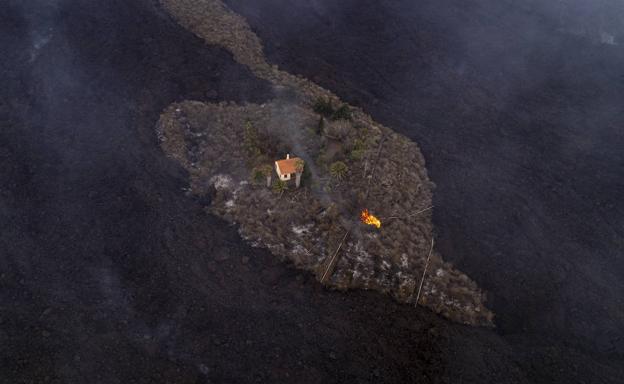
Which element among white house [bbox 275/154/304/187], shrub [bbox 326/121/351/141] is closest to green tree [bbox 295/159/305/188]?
white house [bbox 275/154/304/187]

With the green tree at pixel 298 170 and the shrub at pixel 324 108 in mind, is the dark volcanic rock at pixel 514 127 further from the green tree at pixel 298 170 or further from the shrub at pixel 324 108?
the green tree at pixel 298 170

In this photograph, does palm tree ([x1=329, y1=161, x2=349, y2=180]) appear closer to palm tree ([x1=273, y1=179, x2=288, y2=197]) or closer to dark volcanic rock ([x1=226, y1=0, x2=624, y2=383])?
palm tree ([x1=273, y1=179, x2=288, y2=197])

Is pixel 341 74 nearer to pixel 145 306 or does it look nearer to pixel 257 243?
pixel 257 243

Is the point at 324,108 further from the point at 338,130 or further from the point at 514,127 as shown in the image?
the point at 514,127

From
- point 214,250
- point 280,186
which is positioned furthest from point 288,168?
point 214,250

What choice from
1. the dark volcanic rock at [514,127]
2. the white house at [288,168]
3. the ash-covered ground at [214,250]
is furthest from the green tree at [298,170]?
the dark volcanic rock at [514,127]
